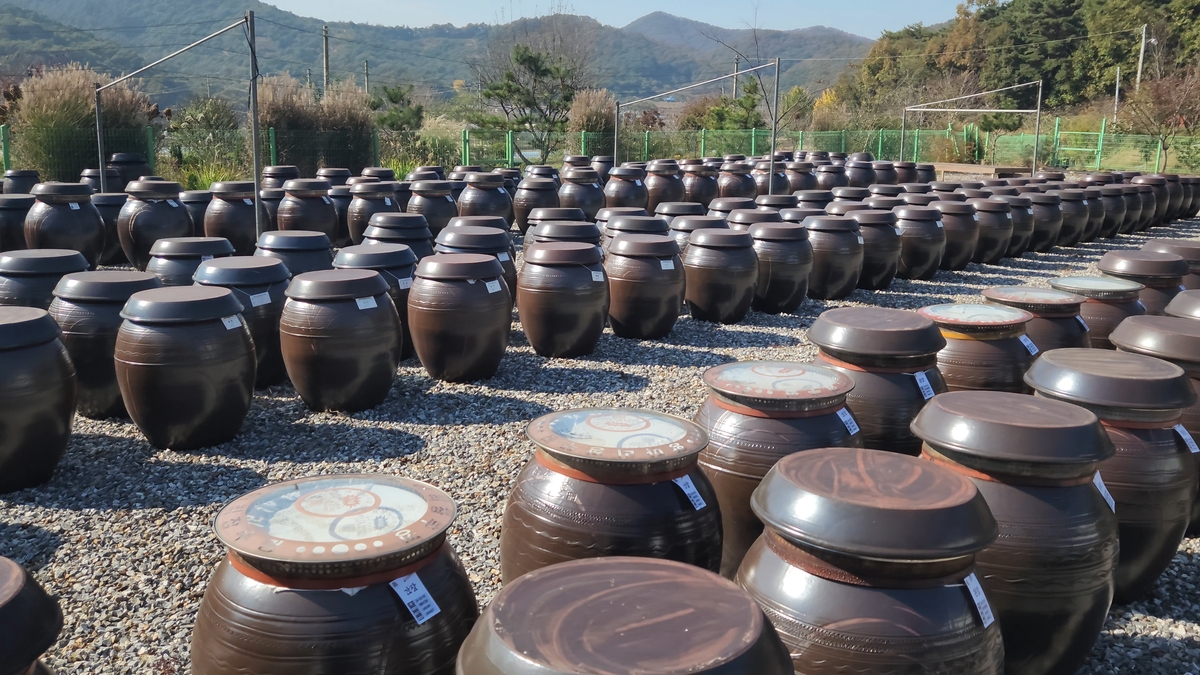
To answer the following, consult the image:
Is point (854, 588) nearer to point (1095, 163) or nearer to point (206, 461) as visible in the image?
point (206, 461)

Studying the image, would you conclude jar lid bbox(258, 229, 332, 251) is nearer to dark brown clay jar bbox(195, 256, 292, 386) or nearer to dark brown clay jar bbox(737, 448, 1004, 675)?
dark brown clay jar bbox(195, 256, 292, 386)

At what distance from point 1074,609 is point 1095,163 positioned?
30156mm

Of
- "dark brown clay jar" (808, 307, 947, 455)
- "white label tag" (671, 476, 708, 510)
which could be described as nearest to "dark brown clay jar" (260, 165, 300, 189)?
"dark brown clay jar" (808, 307, 947, 455)

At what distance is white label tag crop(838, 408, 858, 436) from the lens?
11.6ft

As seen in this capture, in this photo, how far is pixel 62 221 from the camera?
9609 millimetres

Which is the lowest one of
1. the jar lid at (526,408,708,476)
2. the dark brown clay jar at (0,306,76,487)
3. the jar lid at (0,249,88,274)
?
the dark brown clay jar at (0,306,76,487)

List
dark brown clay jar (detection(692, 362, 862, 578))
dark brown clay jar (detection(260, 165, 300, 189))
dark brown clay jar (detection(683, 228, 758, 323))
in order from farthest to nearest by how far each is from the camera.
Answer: dark brown clay jar (detection(260, 165, 300, 189)) < dark brown clay jar (detection(683, 228, 758, 323)) < dark brown clay jar (detection(692, 362, 862, 578))

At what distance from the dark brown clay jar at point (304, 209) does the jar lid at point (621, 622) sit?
971 cm

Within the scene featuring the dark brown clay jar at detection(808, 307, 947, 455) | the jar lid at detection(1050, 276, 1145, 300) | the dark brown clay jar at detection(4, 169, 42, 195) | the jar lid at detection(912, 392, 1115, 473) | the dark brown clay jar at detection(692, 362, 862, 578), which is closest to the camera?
the jar lid at detection(912, 392, 1115, 473)

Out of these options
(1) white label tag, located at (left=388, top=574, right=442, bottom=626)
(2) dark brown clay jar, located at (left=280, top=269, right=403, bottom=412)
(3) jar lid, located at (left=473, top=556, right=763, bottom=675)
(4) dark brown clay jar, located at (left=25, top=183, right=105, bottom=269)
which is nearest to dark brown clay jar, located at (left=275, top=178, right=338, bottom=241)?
(4) dark brown clay jar, located at (left=25, top=183, right=105, bottom=269)

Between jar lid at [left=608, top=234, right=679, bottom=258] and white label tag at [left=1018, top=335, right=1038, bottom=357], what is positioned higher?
jar lid at [left=608, top=234, right=679, bottom=258]

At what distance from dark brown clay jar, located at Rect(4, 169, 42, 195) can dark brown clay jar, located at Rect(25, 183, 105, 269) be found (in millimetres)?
3862

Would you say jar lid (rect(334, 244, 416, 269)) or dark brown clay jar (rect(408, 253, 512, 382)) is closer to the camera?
dark brown clay jar (rect(408, 253, 512, 382))

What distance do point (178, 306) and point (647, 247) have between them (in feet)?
12.9
